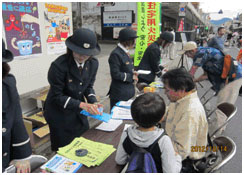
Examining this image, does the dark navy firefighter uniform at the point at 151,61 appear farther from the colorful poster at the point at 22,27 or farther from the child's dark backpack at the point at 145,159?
the child's dark backpack at the point at 145,159

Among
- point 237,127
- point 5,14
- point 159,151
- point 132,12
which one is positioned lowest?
point 237,127

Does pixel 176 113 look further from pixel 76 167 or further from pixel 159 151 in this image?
pixel 76 167

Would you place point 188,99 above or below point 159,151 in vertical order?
above

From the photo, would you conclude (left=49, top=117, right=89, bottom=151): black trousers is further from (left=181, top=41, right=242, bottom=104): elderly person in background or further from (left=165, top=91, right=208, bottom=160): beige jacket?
(left=181, top=41, right=242, bottom=104): elderly person in background

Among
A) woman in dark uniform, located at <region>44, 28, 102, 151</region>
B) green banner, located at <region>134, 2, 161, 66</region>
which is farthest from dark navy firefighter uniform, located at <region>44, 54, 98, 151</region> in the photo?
green banner, located at <region>134, 2, 161, 66</region>

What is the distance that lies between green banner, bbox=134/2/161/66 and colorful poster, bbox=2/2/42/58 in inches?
79.8

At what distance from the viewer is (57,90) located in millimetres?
1685

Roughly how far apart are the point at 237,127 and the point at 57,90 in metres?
3.23

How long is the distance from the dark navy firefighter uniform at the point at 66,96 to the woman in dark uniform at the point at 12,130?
496mm

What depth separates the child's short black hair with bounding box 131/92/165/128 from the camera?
3.60 ft

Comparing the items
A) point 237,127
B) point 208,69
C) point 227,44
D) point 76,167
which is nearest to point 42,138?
point 76,167

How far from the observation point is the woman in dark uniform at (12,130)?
1.08 meters

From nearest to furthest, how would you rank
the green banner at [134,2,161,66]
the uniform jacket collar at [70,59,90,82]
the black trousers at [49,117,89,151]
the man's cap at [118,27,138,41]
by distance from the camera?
the uniform jacket collar at [70,59,90,82] < the black trousers at [49,117,89,151] < the man's cap at [118,27,138,41] < the green banner at [134,2,161,66]

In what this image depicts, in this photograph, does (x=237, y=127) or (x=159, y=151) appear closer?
(x=159, y=151)
